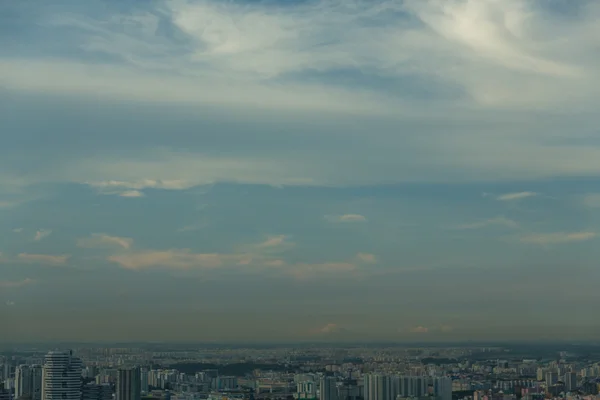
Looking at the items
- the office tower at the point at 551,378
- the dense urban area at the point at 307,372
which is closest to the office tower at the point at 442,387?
the dense urban area at the point at 307,372

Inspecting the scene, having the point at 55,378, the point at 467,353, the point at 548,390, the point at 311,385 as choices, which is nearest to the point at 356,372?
the point at 311,385

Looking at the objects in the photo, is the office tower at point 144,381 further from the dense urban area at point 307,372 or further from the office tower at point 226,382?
the office tower at point 226,382

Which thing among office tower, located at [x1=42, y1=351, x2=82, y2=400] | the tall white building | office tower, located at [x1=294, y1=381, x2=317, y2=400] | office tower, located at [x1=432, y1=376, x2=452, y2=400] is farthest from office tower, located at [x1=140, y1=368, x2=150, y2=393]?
office tower, located at [x1=432, y1=376, x2=452, y2=400]

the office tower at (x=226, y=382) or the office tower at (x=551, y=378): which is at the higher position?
the office tower at (x=551, y=378)

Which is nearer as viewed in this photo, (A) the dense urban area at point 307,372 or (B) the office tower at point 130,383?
(A) the dense urban area at point 307,372

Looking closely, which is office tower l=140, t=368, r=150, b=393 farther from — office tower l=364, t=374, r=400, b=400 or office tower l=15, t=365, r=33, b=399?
office tower l=364, t=374, r=400, b=400

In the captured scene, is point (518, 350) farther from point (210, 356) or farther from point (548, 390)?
point (210, 356)
